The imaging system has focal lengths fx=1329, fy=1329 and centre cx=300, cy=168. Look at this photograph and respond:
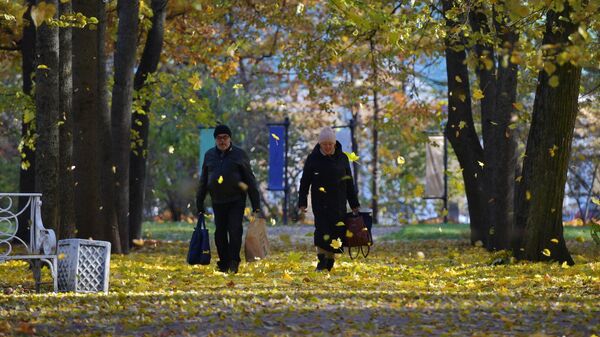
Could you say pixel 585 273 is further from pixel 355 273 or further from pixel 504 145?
pixel 504 145

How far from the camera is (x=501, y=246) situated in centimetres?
2353

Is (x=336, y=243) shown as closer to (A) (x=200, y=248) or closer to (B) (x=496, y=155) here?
(A) (x=200, y=248)

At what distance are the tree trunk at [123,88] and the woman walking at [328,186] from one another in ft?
20.4

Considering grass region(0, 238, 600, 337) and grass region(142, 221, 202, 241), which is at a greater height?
grass region(142, 221, 202, 241)

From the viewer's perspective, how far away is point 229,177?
16.5 meters

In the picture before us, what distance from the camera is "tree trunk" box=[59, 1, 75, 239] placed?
1623cm

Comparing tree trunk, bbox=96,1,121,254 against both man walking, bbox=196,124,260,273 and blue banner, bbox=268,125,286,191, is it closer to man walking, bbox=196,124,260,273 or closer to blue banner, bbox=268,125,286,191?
man walking, bbox=196,124,260,273

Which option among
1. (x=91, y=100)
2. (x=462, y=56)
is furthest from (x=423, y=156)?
(x=91, y=100)

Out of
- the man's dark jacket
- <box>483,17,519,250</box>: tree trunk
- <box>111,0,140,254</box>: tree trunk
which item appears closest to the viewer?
the man's dark jacket

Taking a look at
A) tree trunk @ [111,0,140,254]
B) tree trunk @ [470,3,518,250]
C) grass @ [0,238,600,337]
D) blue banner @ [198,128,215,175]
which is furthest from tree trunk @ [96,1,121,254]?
blue banner @ [198,128,215,175]

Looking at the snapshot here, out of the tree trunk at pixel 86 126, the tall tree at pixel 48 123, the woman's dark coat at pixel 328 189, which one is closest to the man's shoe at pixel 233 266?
the woman's dark coat at pixel 328 189

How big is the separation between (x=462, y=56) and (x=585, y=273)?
893 centimetres

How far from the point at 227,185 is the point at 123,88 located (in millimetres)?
6148

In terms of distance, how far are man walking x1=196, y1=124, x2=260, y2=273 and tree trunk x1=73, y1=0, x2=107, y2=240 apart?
326 centimetres
